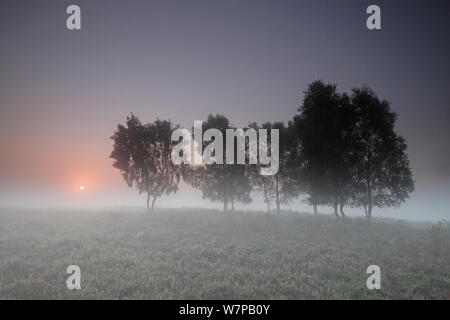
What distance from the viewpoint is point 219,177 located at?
4144cm

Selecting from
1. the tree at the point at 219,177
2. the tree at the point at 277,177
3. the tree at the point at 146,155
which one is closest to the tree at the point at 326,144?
the tree at the point at 277,177

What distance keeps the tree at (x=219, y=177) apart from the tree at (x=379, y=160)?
1519 centimetres

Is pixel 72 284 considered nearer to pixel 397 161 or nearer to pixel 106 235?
pixel 106 235

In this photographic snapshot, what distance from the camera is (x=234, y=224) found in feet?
94.8

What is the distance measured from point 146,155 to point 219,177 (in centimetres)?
1067

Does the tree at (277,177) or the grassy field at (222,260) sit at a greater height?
the tree at (277,177)

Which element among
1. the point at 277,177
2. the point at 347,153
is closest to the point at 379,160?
the point at 347,153

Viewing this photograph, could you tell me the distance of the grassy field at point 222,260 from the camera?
11930 millimetres

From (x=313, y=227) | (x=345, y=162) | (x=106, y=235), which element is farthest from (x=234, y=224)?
(x=345, y=162)

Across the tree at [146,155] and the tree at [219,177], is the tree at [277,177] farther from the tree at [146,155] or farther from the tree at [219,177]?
the tree at [146,155]

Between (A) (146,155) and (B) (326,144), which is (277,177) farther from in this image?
(A) (146,155)

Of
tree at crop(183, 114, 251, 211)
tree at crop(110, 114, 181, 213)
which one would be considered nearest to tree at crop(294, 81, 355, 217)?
tree at crop(183, 114, 251, 211)

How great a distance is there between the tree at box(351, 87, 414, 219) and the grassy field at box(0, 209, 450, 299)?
5480mm

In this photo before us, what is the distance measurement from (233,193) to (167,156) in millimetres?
10911
